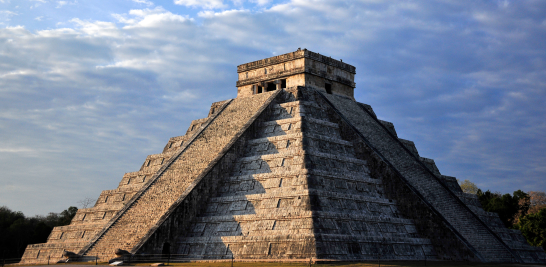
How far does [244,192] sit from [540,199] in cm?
4939

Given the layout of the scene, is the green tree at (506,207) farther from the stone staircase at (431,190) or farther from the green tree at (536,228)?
the stone staircase at (431,190)

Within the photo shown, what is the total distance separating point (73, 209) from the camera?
5325cm

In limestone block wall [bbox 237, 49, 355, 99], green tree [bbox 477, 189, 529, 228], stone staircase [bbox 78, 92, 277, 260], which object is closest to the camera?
stone staircase [bbox 78, 92, 277, 260]

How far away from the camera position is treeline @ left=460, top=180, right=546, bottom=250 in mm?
34688

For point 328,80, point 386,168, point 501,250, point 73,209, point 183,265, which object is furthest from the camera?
point 73,209

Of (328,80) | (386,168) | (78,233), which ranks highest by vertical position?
(328,80)

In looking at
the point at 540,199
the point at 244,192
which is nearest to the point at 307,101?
the point at 244,192

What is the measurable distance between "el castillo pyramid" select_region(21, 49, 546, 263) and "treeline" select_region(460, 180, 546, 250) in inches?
389

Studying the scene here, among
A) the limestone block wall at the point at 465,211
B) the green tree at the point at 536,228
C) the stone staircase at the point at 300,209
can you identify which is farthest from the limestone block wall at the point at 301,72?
the green tree at the point at 536,228

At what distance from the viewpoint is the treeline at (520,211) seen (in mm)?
34688

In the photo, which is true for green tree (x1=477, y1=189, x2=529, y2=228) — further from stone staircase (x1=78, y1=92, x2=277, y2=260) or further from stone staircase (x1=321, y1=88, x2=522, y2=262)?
stone staircase (x1=78, y1=92, x2=277, y2=260)

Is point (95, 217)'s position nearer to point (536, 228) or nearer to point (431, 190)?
point (431, 190)

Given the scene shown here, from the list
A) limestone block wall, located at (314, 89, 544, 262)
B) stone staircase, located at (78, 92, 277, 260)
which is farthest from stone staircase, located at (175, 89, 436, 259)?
limestone block wall, located at (314, 89, 544, 262)

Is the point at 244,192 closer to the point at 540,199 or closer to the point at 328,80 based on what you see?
the point at 328,80
